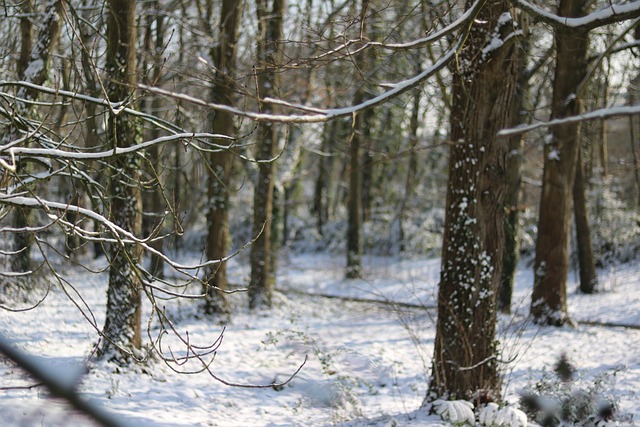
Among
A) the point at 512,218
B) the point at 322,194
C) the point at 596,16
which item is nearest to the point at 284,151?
the point at 512,218

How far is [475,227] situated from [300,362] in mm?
3949

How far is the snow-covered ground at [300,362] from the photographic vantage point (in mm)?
6723

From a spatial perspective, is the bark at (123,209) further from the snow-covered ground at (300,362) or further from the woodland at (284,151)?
the snow-covered ground at (300,362)

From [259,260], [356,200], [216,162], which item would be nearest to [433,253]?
[356,200]

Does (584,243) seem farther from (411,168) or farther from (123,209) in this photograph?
(123,209)

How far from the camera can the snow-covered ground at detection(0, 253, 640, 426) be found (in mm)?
6723

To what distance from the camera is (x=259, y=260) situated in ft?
42.6

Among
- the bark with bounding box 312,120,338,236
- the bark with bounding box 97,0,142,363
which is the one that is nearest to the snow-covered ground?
the bark with bounding box 97,0,142,363

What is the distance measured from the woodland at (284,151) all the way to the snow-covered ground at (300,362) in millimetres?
300

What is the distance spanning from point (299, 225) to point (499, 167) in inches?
906

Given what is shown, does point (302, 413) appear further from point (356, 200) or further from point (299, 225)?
point (299, 225)

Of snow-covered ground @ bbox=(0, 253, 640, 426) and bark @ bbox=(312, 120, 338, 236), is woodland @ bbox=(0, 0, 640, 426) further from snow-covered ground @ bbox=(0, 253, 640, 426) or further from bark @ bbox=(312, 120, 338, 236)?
bark @ bbox=(312, 120, 338, 236)

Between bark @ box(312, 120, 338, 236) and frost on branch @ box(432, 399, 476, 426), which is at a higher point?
bark @ box(312, 120, 338, 236)

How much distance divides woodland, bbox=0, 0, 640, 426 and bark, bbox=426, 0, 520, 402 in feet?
0.07
